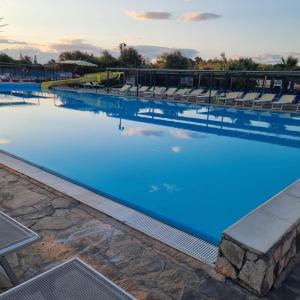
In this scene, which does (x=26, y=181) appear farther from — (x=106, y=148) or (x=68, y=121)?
(x=68, y=121)

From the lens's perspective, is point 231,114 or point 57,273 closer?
point 57,273

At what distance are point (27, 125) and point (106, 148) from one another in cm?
414

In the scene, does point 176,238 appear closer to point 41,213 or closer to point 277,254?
point 277,254

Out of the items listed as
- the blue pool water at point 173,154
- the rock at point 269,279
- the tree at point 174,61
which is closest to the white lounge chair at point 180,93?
the blue pool water at point 173,154

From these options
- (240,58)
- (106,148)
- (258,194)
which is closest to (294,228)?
(258,194)

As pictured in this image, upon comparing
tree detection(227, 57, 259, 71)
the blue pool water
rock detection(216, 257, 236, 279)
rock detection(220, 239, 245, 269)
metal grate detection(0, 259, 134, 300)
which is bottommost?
the blue pool water

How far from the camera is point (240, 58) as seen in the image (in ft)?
83.5

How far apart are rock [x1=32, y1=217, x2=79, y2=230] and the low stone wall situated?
1610 mm

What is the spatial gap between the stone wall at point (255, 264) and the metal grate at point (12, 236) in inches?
56.5

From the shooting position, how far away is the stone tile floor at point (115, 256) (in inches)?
90.7

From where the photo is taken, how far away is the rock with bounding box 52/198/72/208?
3.64 m

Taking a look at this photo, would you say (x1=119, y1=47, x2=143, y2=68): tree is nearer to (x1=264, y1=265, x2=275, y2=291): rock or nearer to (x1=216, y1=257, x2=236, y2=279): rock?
(x1=216, y1=257, x2=236, y2=279): rock

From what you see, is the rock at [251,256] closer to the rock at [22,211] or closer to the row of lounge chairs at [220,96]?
the rock at [22,211]

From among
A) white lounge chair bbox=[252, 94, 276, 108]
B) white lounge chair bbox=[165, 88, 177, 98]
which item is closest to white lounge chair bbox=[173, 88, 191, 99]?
white lounge chair bbox=[165, 88, 177, 98]
